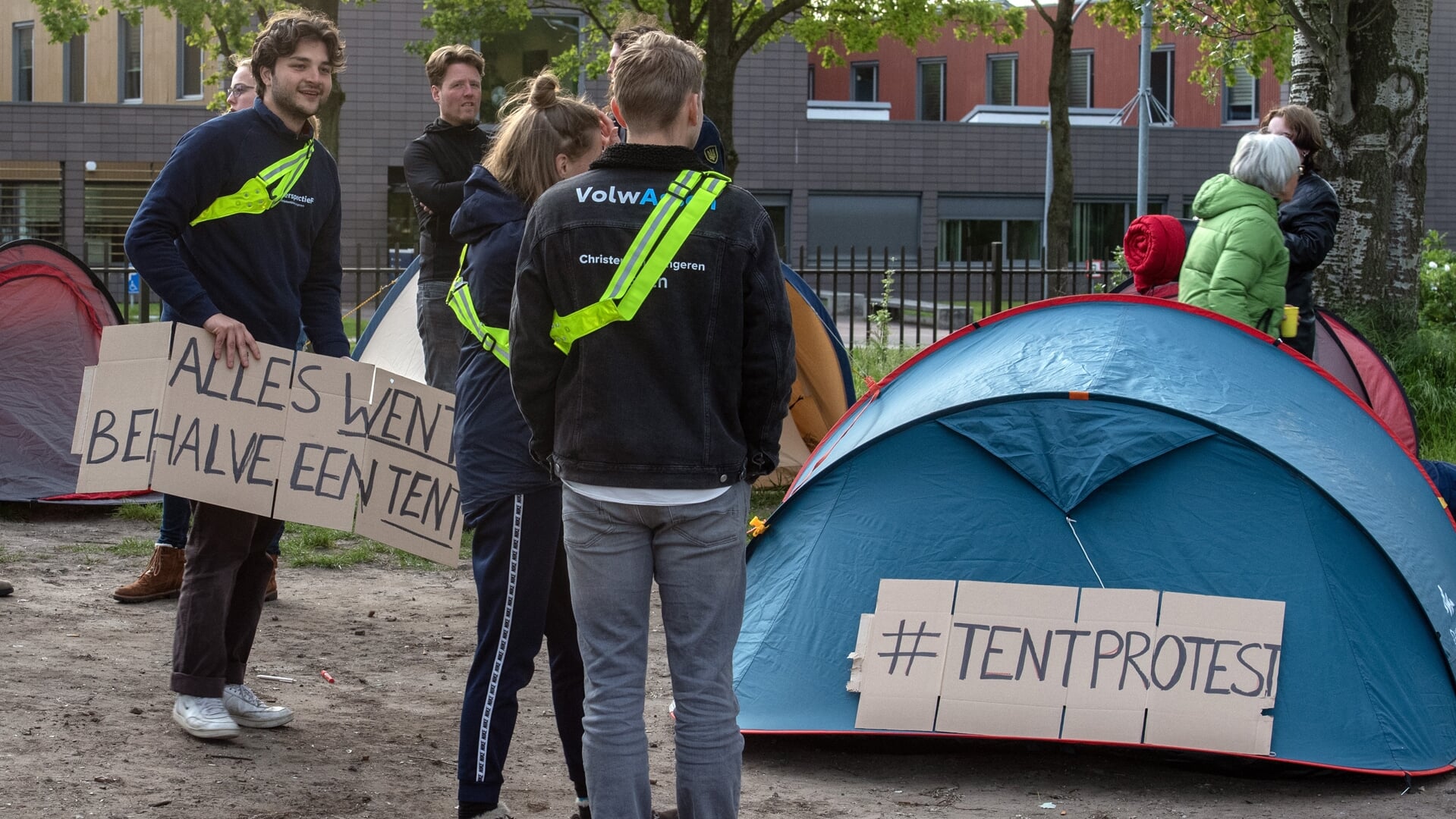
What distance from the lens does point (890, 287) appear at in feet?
38.9

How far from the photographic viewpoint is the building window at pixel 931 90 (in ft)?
117

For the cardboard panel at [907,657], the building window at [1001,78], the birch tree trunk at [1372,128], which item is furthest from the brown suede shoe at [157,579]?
the building window at [1001,78]

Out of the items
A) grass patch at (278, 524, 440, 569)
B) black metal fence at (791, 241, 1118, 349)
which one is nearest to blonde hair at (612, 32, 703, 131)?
grass patch at (278, 524, 440, 569)

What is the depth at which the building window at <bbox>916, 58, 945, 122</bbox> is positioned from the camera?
35562 millimetres

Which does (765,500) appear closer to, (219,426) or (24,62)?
(219,426)

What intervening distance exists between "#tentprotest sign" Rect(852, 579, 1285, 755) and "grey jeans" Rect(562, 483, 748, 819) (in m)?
1.20

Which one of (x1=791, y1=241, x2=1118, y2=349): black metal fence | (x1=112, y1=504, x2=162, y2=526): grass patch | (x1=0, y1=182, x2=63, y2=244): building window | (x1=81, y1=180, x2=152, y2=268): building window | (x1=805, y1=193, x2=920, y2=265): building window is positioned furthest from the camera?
(x1=805, y1=193, x2=920, y2=265): building window

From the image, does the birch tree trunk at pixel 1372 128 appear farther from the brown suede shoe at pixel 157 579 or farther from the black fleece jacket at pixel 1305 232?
the brown suede shoe at pixel 157 579

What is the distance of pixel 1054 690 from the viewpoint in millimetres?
3873

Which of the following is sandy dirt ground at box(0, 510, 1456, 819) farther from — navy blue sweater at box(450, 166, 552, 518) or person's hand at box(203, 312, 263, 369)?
person's hand at box(203, 312, 263, 369)

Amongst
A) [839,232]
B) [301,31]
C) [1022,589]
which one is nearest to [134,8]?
[839,232]

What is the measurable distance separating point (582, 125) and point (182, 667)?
1.88 m

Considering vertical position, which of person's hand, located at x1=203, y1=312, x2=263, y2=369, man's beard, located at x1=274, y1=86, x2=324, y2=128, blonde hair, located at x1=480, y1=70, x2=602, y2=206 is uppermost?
man's beard, located at x1=274, y1=86, x2=324, y2=128

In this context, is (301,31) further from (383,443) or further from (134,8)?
(134,8)
